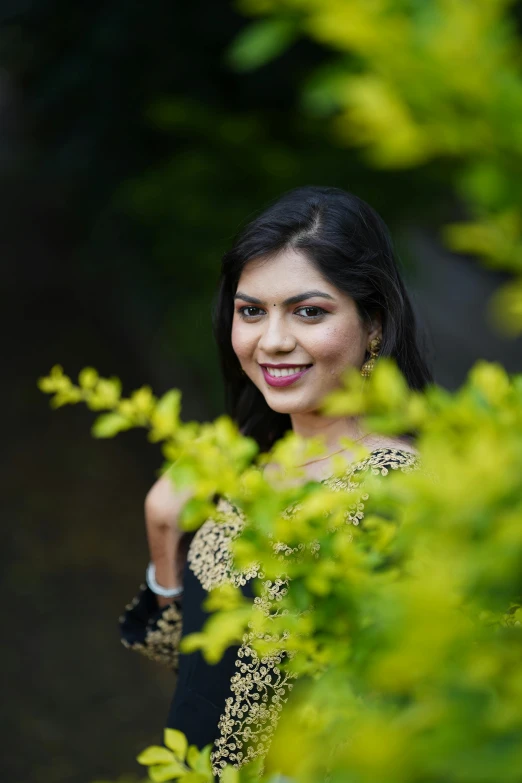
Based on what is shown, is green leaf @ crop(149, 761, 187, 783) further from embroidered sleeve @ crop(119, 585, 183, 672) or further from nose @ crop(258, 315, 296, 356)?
embroidered sleeve @ crop(119, 585, 183, 672)

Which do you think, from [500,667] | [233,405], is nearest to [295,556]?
[500,667]

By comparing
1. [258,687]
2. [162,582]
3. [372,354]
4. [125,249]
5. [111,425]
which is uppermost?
[125,249]

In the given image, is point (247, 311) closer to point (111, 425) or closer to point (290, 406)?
point (290, 406)

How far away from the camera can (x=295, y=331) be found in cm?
160

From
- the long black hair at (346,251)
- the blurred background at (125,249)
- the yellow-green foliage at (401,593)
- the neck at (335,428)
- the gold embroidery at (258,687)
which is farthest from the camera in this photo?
the blurred background at (125,249)

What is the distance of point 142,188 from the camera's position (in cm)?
439

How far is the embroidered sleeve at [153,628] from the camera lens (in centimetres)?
195

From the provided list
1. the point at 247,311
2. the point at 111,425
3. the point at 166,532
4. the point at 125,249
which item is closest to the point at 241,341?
the point at 247,311

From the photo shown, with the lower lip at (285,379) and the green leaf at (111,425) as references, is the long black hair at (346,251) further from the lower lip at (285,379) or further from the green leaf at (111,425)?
the green leaf at (111,425)

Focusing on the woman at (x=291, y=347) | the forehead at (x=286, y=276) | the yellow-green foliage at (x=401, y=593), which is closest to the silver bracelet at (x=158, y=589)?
the woman at (x=291, y=347)

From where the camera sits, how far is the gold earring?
171cm

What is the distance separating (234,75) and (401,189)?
1.02m

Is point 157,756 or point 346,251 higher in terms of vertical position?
point 346,251

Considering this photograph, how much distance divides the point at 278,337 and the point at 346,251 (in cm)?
22
